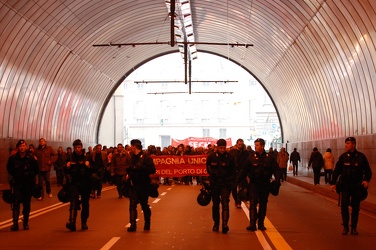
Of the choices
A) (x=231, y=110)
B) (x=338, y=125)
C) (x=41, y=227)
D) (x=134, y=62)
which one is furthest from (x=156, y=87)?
(x=41, y=227)

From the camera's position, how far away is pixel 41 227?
13.9 meters

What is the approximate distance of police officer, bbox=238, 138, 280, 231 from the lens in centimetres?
1325

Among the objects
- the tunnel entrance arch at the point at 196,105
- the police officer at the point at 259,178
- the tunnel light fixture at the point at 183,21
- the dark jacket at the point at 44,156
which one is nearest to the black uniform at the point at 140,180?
the police officer at the point at 259,178

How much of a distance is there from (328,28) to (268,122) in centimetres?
5194

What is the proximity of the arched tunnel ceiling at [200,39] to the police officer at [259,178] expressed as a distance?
25.9ft

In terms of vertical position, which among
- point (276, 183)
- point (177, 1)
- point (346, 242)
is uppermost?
point (177, 1)

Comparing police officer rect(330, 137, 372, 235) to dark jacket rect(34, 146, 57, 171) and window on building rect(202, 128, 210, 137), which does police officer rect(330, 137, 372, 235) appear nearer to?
dark jacket rect(34, 146, 57, 171)

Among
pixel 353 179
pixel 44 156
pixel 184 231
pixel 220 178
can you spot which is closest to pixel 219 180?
pixel 220 178

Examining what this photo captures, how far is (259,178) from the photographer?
13312mm

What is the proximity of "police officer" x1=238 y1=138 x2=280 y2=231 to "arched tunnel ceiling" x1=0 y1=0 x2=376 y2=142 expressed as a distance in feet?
25.9

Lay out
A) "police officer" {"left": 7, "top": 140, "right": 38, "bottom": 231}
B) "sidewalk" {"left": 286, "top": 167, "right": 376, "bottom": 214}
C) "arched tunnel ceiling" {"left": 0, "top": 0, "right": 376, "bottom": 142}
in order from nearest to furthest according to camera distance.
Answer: "police officer" {"left": 7, "top": 140, "right": 38, "bottom": 231}, "sidewalk" {"left": 286, "top": 167, "right": 376, "bottom": 214}, "arched tunnel ceiling" {"left": 0, "top": 0, "right": 376, "bottom": 142}

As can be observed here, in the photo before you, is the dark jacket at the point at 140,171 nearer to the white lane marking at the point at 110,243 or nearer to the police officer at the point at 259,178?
the white lane marking at the point at 110,243


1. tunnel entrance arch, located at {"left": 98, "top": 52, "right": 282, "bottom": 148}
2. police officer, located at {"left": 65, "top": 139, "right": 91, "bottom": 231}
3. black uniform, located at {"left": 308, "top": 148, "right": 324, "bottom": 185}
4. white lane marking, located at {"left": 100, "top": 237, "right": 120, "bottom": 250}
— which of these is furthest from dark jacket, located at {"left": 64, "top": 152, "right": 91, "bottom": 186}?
tunnel entrance arch, located at {"left": 98, "top": 52, "right": 282, "bottom": 148}

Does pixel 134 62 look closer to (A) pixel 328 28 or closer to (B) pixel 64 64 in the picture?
(B) pixel 64 64
